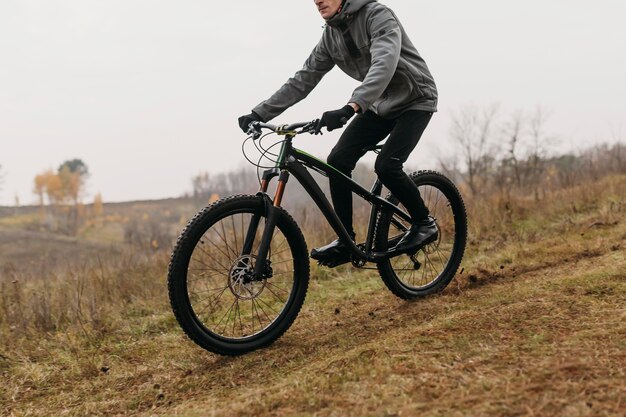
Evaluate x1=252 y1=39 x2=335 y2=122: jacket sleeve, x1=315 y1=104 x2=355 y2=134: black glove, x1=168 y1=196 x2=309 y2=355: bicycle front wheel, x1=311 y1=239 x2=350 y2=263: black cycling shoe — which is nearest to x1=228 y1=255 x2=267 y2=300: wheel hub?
x1=168 y1=196 x2=309 y2=355: bicycle front wheel

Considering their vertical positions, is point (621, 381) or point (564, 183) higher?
point (564, 183)

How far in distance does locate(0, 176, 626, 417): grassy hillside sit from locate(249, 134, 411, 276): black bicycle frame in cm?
55

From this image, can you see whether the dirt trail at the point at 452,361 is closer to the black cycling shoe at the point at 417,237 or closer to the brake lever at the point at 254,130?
the black cycling shoe at the point at 417,237

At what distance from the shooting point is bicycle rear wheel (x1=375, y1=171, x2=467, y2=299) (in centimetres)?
412

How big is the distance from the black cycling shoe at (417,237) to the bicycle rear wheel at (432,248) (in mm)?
102

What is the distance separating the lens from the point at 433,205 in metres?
4.58

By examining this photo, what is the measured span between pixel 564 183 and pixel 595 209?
2063mm

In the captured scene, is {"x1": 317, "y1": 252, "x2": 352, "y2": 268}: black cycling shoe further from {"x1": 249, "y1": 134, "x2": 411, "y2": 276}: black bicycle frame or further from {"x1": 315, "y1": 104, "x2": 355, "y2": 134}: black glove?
{"x1": 315, "y1": 104, "x2": 355, "y2": 134}: black glove

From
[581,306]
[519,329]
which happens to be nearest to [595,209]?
[581,306]

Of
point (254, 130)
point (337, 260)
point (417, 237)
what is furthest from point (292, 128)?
point (417, 237)

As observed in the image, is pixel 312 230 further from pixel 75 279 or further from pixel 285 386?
pixel 285 386

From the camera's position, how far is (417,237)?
4000 mm

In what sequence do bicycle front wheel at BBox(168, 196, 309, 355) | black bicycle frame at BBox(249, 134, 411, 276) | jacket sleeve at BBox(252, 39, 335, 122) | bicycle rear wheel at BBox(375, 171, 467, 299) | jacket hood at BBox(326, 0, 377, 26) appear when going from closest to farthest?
1. bicycle front wheel at BBox(168, 196, 309, 355)
2. black bicycle frame at BBox(249, 134, 411, 276)
3. jacket hood at BBox(326, 0, 377, 26)
4. jacket sleeve at BBox(252, 39, 335, 122)
5. bicycle rear wheel at BBox(375, 171, 467, 299)

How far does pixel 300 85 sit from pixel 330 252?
1.28 meters
